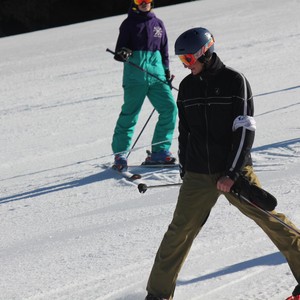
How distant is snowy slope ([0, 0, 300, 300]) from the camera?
455cm

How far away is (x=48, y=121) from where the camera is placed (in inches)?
383

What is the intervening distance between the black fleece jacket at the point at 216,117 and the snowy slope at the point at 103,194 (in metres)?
0.79

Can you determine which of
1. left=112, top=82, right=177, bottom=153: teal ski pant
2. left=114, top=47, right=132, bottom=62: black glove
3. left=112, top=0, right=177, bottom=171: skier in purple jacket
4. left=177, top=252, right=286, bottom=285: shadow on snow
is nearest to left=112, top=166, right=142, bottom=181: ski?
A: left=112, top=0, right=177, bottom=171: skier in purple jacket

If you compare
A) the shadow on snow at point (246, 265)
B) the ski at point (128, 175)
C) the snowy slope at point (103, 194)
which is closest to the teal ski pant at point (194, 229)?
the snowy slope at point (103, 194)

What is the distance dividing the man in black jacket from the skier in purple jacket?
269cm

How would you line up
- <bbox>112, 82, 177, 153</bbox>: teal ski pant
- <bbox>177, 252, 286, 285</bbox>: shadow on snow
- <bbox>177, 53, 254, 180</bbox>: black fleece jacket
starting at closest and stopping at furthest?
1. <bbox>177, 53, 254, 180</bbox>: black fleece jacket
2. <bbox>177, 252, 286, 285</bbox>: shadow on snow
3. <bbox>112, 82, 177, 153</bbox>: teal ski pant

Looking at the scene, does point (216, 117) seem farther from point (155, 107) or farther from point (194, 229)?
point (155, 107)

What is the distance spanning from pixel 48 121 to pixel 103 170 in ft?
8.93

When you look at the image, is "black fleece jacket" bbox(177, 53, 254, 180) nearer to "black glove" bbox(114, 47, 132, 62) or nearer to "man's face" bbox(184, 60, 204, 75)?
"man's face" bbox(184, 60, 204, 75)

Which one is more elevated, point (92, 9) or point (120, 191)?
point (120, 191)

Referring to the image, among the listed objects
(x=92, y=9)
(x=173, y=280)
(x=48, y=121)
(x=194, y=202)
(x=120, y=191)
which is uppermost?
(x=194, y=202)

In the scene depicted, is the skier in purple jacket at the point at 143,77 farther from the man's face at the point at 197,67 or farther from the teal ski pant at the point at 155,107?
the man's face at the point at 197,67

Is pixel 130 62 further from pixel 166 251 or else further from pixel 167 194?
pixel 166 251

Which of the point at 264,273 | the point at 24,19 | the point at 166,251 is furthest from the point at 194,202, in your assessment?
the point at 24,19
